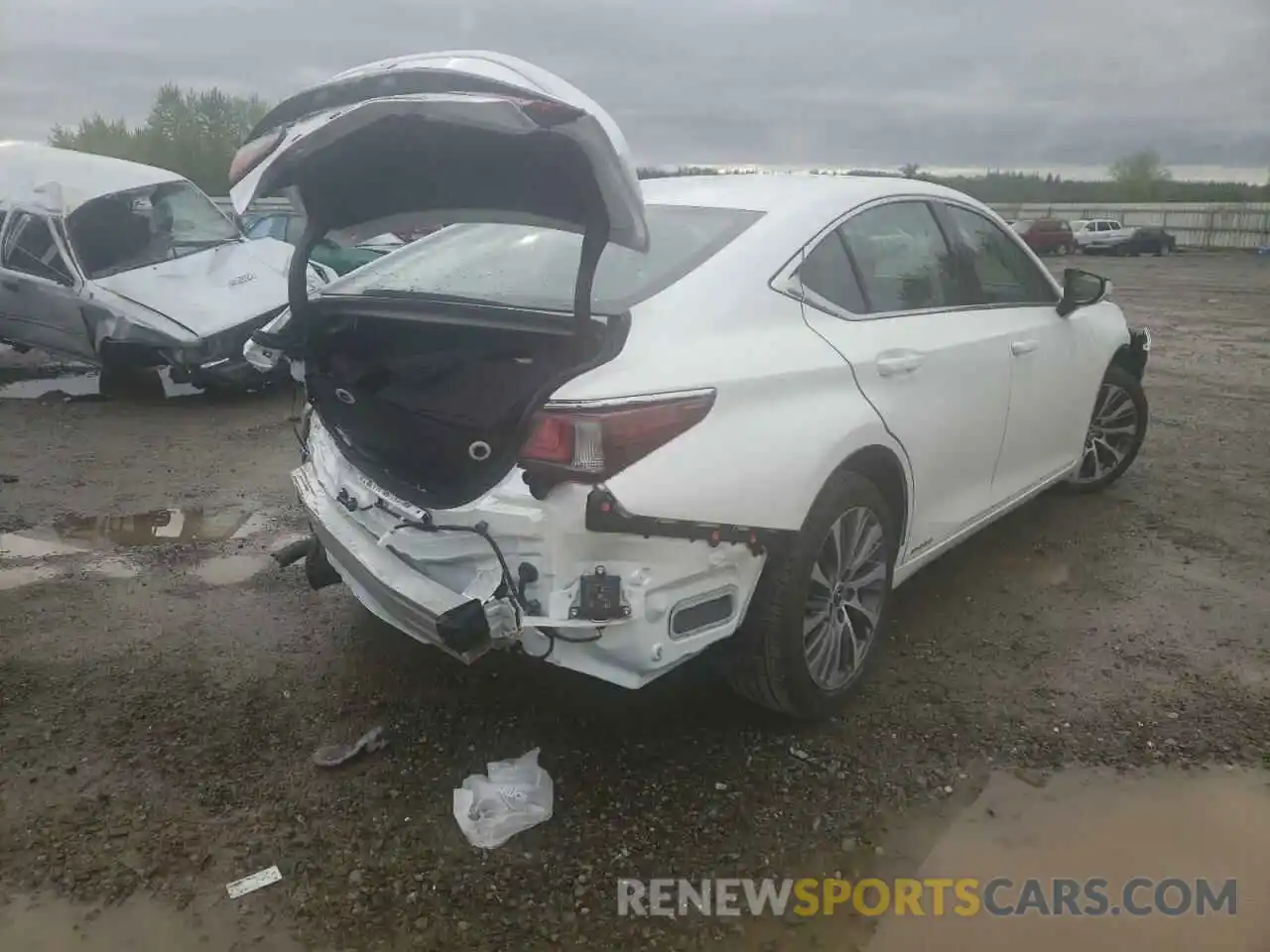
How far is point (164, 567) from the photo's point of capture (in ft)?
14.9

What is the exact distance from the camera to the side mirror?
448cm

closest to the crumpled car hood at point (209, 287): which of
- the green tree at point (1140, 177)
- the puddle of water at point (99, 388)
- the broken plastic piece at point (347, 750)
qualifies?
the puddle of water at point (99, 388)

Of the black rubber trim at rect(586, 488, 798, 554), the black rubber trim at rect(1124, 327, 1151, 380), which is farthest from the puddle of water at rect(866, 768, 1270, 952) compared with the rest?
the black rubber trim at rect(1124, 327, 1151, 380)

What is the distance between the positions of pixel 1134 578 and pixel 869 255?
Answer: 6.87 ft

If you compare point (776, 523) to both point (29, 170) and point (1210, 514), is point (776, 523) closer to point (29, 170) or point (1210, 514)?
point (1210, 514)

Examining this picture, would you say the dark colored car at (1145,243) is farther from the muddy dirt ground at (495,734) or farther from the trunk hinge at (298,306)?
the trunk hinge at (298,306)

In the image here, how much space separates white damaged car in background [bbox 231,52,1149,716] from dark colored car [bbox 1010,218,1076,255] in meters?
31.4

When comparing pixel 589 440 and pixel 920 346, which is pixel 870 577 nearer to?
pixel 920 346

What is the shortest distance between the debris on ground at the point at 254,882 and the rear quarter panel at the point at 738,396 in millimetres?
1298

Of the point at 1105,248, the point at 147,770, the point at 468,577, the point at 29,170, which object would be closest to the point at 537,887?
the point at 468,577

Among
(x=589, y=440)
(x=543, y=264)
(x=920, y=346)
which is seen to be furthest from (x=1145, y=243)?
(x=589, y=440)

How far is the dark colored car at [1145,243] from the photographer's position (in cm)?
3375

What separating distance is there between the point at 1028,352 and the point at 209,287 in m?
6.78

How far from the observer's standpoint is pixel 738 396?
267 centimetres
